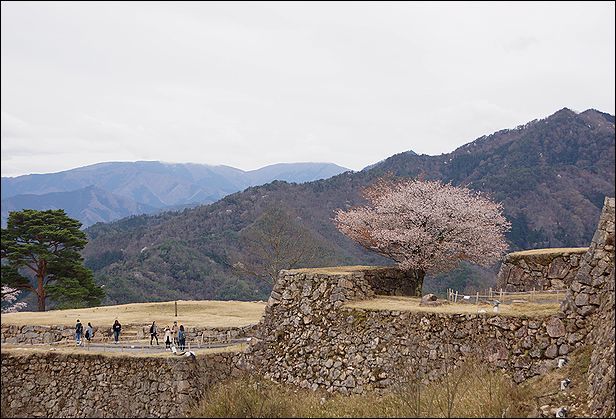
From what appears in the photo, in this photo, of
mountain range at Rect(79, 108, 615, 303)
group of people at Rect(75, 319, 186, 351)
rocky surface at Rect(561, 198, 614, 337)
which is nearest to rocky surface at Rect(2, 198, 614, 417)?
rocky surface at Rect(561, 198, 614, 337)

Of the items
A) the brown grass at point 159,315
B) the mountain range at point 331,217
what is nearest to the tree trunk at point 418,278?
the brown grass at point 159,315

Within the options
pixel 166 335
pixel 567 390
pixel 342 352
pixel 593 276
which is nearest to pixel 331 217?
pixel 166 335

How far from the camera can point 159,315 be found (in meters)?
25.7

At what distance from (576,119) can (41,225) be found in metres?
70.5

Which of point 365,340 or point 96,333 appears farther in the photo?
point 96,333

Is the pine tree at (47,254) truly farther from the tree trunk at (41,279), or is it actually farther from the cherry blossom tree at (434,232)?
the cherry blossom tree at (434,232)

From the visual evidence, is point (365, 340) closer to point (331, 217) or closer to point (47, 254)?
point (47, 254)

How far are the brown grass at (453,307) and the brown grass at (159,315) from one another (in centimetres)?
828

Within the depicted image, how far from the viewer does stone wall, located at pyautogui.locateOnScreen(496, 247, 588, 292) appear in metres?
15.3

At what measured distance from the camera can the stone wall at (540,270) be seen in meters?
15.3

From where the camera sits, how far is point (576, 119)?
73.4 meters

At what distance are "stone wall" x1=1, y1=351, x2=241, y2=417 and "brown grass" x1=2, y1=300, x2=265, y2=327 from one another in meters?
4.55

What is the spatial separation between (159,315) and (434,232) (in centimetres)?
1455

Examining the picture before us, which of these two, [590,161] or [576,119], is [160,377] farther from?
[576,119]
